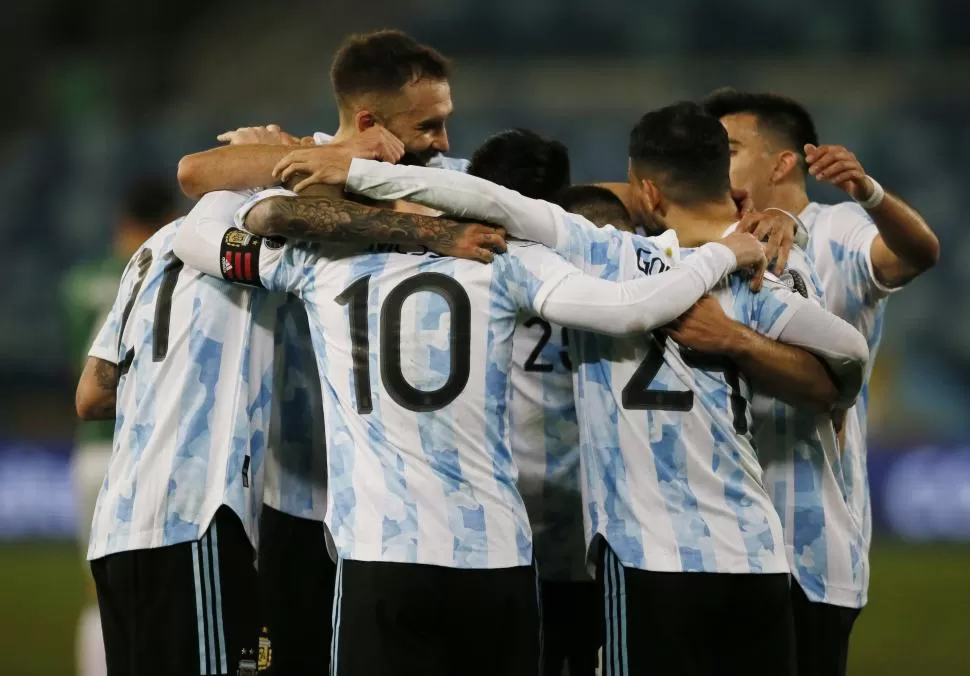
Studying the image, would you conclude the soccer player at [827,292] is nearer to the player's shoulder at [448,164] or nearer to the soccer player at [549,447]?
the soccer player at [549,447]

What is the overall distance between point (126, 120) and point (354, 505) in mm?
15113

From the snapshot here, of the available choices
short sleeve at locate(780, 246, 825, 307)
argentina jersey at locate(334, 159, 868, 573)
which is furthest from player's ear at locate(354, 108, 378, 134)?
short sleeve at locate(780, 246, 825, 307)

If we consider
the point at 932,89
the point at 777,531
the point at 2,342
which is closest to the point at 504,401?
the point at 777,531

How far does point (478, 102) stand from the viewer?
17.0m

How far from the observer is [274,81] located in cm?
1830

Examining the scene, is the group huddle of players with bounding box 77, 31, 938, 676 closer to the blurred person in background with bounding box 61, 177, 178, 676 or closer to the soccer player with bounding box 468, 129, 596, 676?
the soccer player with bounding box 468, 129, 596, 676

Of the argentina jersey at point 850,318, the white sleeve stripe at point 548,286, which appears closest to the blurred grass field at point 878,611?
the argentina jersey at point 850,318

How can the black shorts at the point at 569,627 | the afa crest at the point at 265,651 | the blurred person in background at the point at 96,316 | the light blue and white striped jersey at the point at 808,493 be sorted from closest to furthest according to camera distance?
the light blue and white striped jersey at the point at 808,493 → the black shorts at the point at 569,627 → the afa crest at the point at 265,651 → the blurred person in background at the point at 96,316

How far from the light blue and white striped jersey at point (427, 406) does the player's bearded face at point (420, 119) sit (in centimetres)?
63

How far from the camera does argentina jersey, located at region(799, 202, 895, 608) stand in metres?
4.18

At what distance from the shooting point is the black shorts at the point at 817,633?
418cm

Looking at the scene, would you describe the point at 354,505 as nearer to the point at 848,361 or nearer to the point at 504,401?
the point at 504,401

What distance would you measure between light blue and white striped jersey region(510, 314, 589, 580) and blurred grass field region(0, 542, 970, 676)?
14.8 feet

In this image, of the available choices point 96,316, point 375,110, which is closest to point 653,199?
point 375,110
